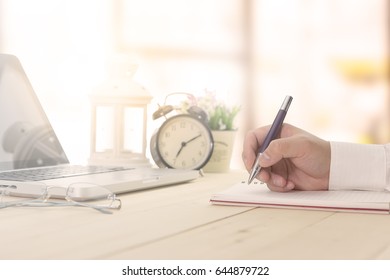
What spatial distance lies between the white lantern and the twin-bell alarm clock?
2.1 inches

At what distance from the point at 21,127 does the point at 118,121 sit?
27 centimetres

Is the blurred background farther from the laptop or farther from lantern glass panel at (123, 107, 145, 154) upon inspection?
the laptop

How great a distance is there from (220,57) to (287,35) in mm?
375

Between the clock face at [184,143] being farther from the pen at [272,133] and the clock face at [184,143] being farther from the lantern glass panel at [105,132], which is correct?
the pen at [272,133]

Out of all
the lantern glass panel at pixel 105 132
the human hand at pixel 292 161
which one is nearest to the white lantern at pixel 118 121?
the lantern glass panel at pixel 105 132

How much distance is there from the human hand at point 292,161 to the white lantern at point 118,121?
0.46 m

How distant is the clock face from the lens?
1649 millimetres

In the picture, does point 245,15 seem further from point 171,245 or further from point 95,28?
point 171,245

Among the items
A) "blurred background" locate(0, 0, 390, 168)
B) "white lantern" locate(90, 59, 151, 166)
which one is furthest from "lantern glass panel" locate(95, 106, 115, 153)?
"blurred background" locate(0, 0, 390, 168)

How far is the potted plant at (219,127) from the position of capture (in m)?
1.77

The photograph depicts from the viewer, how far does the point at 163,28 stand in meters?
3.53

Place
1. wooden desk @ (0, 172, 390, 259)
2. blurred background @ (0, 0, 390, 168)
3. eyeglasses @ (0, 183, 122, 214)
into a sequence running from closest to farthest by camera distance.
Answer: wooden desk @ (0, 172, 390, 259)
eyeglasses @ (0, 183, 122, 214)
blurred background @ (0, 0, 390, 168)
